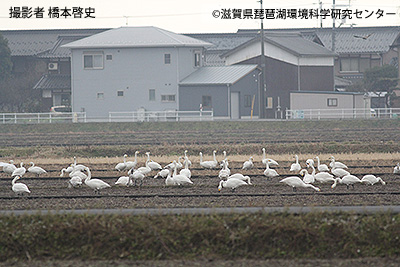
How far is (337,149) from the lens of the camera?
24.0 m

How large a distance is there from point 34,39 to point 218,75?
21.7 m

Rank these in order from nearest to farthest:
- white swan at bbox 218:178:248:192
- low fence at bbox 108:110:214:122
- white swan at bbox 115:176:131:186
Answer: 1. white swan at bbox 218:178:248:192
2. white swan at bbox 115:176:131:186
3. low fence at bbox 108:110:214:122

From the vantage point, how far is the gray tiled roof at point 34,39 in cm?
5578

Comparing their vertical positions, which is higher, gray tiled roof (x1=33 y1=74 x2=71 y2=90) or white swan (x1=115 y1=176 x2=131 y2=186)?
gray tiled roof (x1=33 y1=74 x2=71 y2=90)

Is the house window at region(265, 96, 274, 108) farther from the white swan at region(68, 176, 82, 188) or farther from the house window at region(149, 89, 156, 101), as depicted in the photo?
the white swan at region(68, 176, 82, 188)

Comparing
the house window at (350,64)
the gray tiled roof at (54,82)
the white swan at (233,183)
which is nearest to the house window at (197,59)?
the gray tiled roof at (54,82)

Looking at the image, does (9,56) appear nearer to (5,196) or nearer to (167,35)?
(167,35)

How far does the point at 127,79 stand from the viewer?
42.9 m

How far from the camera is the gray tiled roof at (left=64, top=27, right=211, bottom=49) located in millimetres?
42594

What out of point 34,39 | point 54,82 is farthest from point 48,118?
point 34,39

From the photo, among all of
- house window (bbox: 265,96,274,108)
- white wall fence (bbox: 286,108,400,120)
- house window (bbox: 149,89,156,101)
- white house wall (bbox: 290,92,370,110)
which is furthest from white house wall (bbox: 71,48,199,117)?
white wall fence (bbox: 286,108,400,120)

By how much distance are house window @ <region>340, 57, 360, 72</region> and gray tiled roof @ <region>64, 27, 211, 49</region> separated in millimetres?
14877

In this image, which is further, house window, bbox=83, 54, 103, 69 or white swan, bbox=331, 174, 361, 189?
house window, bbox=83, 54, 103, 69

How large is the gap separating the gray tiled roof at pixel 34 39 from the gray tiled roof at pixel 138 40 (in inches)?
466
